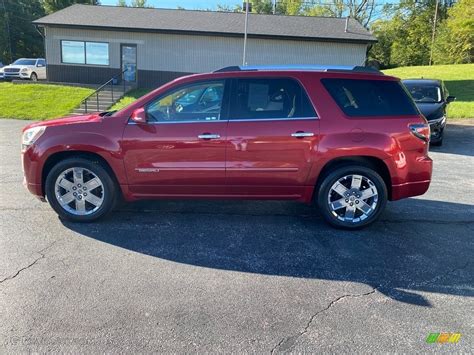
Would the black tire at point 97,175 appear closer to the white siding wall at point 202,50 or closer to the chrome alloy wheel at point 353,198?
the chrome alloy wheel at point 353,198

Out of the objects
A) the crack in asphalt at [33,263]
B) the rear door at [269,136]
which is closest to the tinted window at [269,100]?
the rear door at [269,136]

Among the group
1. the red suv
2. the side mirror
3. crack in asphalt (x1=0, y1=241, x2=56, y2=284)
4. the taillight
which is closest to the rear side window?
the red suv

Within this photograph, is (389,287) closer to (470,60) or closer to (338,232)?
(338,232)

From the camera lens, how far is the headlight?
4.67m

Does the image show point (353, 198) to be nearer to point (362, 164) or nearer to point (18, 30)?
point (362, 164)

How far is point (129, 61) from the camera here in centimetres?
2297

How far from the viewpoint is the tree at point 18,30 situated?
47.0 metres

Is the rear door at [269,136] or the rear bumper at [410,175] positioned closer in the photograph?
the rear door at [269,136]

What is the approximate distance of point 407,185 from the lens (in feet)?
15.6

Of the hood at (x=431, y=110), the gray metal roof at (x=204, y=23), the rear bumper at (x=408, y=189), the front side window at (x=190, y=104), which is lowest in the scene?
the rear bumper at (x=408, y=189)

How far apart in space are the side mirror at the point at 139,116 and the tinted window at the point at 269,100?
3.26 feet

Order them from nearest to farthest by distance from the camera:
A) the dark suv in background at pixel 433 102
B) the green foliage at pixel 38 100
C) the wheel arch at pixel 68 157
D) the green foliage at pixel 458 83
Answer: the wheel arch at pixel 68 157, the dark suv in background at pixel 433 102, the green foliage at pixel 38 100, the green foliage at pixel 458 83

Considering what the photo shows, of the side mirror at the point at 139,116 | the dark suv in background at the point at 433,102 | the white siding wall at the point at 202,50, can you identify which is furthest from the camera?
the white siding wall at the point at 202,50

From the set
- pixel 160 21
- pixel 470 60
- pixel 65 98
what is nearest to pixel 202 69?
pixel 160 21
